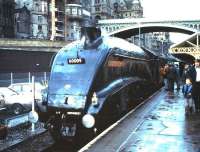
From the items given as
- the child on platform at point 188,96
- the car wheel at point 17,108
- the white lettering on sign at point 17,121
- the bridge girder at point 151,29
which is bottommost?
the car wheel at point 17,108

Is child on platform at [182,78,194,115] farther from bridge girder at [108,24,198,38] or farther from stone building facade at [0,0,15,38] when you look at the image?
bridge girder at [108,24,198,38]

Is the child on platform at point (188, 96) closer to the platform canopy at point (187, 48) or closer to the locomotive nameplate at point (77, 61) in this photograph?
the locomotive nameplate at point (77, 61)

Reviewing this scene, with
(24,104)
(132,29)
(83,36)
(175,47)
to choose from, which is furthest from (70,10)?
(83,36)

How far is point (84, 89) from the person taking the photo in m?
15.6

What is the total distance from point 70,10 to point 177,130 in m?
123

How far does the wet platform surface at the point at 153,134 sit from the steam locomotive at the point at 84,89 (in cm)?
75

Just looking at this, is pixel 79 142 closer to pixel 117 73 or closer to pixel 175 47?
pixel 117 73

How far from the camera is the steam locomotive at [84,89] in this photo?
15.4 meters

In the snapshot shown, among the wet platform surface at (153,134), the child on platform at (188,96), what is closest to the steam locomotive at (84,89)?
the wet platform surface at (153,134)

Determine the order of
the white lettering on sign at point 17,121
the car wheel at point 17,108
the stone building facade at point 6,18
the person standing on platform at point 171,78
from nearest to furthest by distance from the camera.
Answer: the white lettering on sign at point 17,121 → the car wheel at point 17,108 → the person standing on platform at point 171,78 → the stone building facade at point 6,18

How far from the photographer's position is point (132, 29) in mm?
131000

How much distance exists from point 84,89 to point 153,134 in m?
2.89

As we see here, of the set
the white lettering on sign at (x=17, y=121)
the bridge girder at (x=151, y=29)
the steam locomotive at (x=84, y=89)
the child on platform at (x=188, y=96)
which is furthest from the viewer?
the bridge girder at (x=151, y=29)

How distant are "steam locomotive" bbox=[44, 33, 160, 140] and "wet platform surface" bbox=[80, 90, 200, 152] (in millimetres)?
750
